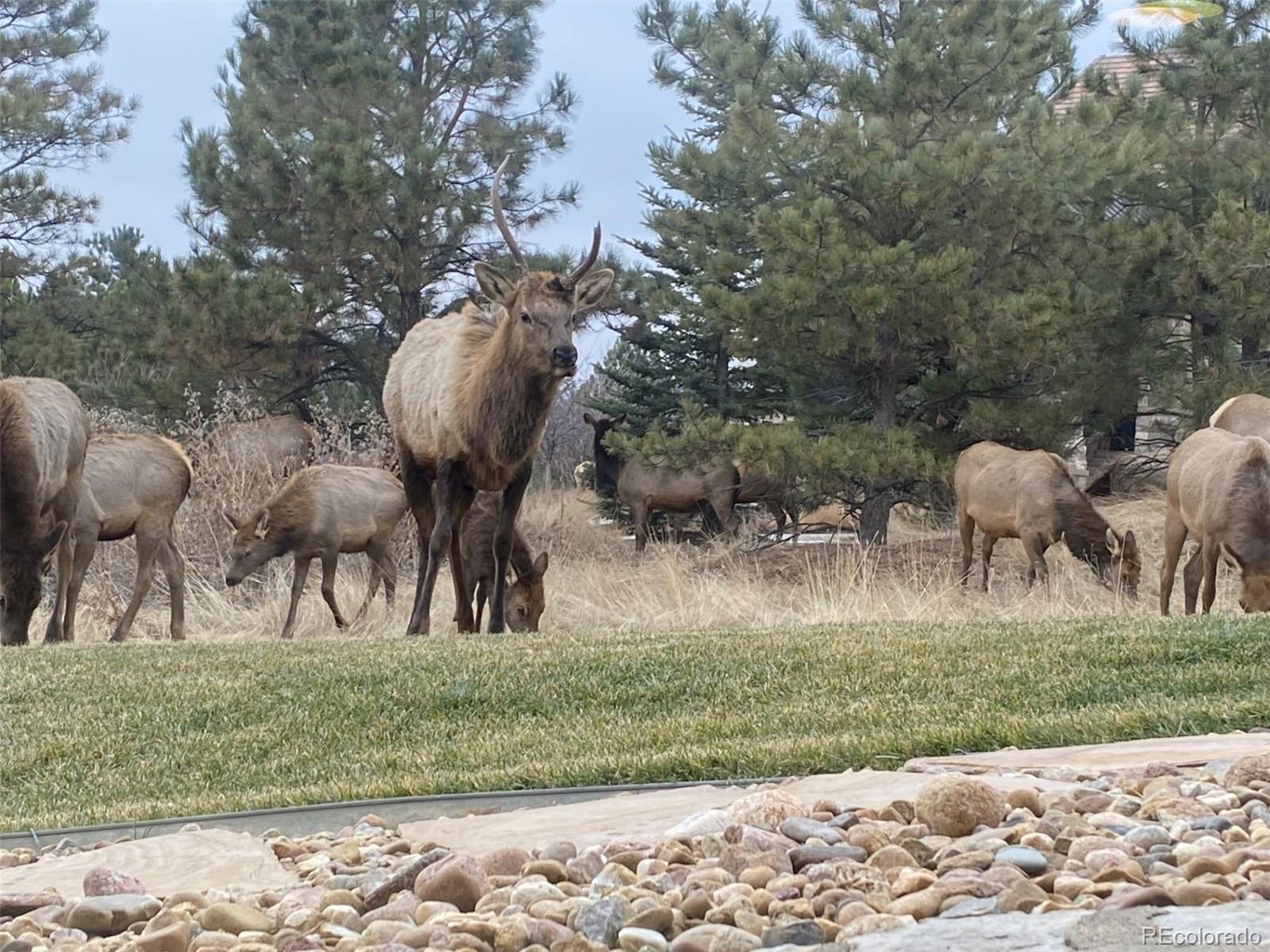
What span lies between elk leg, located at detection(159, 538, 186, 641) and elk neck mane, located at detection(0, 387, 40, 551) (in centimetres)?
283

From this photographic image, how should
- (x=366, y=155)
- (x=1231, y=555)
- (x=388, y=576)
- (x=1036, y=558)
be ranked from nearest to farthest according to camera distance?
(x=1231, y=555) → (x=388, y=576) → (x=1036, y=558) → (x=366, y=155)

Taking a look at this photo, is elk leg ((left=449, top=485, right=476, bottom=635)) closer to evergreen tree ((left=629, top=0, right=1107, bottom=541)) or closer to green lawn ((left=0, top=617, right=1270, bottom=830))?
green lawn ((left=0, top=617, right=1270, bottom=830))

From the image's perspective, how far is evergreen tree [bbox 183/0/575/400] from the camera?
2138cm

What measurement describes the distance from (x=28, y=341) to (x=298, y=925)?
21986mm

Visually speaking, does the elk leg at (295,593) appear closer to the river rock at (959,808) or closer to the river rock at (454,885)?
the river rock at (454,885)

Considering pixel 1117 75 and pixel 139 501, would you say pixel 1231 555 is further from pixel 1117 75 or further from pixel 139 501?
pixel 1117 75

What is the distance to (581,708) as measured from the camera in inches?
282

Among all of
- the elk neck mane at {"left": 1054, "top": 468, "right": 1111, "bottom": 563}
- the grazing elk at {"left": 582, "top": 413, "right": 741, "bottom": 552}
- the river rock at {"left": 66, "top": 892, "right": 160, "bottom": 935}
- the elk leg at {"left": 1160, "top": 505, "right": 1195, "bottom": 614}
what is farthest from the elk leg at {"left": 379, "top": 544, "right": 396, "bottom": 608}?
the river rock at {"left": 66, "top": 892, "right": 160, "bottom": 935}

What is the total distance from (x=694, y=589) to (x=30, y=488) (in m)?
6.25

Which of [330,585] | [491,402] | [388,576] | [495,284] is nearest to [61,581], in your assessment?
[330,585]

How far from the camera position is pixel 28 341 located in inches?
919

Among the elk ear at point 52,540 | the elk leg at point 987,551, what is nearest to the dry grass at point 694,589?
the elk leg at point 987,551

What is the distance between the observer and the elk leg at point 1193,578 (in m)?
12.3

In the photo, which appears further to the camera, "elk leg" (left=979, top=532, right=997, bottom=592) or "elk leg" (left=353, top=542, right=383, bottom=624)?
"elk leg" (left=979, top=532, right=997, bottom=592)
